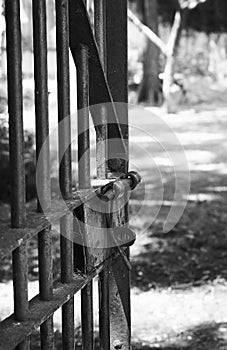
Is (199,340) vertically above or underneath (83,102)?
underneath

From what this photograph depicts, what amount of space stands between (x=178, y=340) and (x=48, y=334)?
288 centimetres

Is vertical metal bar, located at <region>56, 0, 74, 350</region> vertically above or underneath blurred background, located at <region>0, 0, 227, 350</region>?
above

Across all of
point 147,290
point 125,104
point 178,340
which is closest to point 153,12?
point 147,290

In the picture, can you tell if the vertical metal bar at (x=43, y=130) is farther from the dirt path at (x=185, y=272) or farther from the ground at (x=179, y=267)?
the dirt path at (x=185, y=272)

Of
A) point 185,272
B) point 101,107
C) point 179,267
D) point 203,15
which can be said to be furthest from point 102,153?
point 203,15

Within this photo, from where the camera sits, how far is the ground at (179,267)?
15.5 feet

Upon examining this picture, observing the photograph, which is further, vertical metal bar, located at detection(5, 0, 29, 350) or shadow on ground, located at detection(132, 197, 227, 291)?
shadow on ground, located at detection(132, 197, 227, 291)

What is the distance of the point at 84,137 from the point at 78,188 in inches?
6.2

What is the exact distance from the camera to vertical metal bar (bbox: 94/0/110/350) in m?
2.35

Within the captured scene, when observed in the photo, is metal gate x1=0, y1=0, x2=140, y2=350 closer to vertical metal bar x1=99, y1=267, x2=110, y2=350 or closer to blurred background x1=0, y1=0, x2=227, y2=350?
vertical metal bar x1=99, y1=267, x2=110, y2=350

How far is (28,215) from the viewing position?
1730 millimetres

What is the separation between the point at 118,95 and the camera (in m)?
2.54

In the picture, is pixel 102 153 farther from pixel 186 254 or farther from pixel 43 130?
pixel 186 254

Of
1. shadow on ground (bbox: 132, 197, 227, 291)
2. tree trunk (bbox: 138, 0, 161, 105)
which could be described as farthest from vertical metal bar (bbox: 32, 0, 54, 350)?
tree trunk (bbox: 138, 0, 161, 105)
